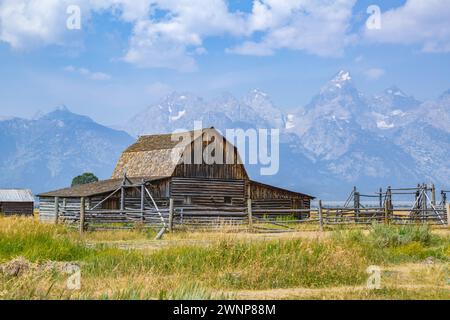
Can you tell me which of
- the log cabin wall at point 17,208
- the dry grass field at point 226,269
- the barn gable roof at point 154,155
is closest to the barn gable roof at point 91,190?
the barn gable roof at point 154,155

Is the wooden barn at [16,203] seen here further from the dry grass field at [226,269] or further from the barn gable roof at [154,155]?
the dry grass field at [226,269]

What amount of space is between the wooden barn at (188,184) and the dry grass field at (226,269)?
23.1m

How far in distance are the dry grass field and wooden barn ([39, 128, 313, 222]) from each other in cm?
2312

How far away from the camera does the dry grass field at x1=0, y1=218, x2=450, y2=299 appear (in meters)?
11.5

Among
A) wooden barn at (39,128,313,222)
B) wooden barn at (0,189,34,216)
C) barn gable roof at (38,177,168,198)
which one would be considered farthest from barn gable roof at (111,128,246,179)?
wooden barn at (0,189,34,216)

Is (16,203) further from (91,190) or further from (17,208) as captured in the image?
(91,190)

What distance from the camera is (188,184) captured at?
148 feet

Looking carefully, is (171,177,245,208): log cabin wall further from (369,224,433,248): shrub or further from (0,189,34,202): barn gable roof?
(0,189,34,202): barn gable roof

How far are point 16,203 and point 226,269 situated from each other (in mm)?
52881

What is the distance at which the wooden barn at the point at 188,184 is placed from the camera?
43116 millimetres


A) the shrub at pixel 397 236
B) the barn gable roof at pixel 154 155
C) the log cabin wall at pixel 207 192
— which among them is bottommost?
the shrub at pixel 397 236
